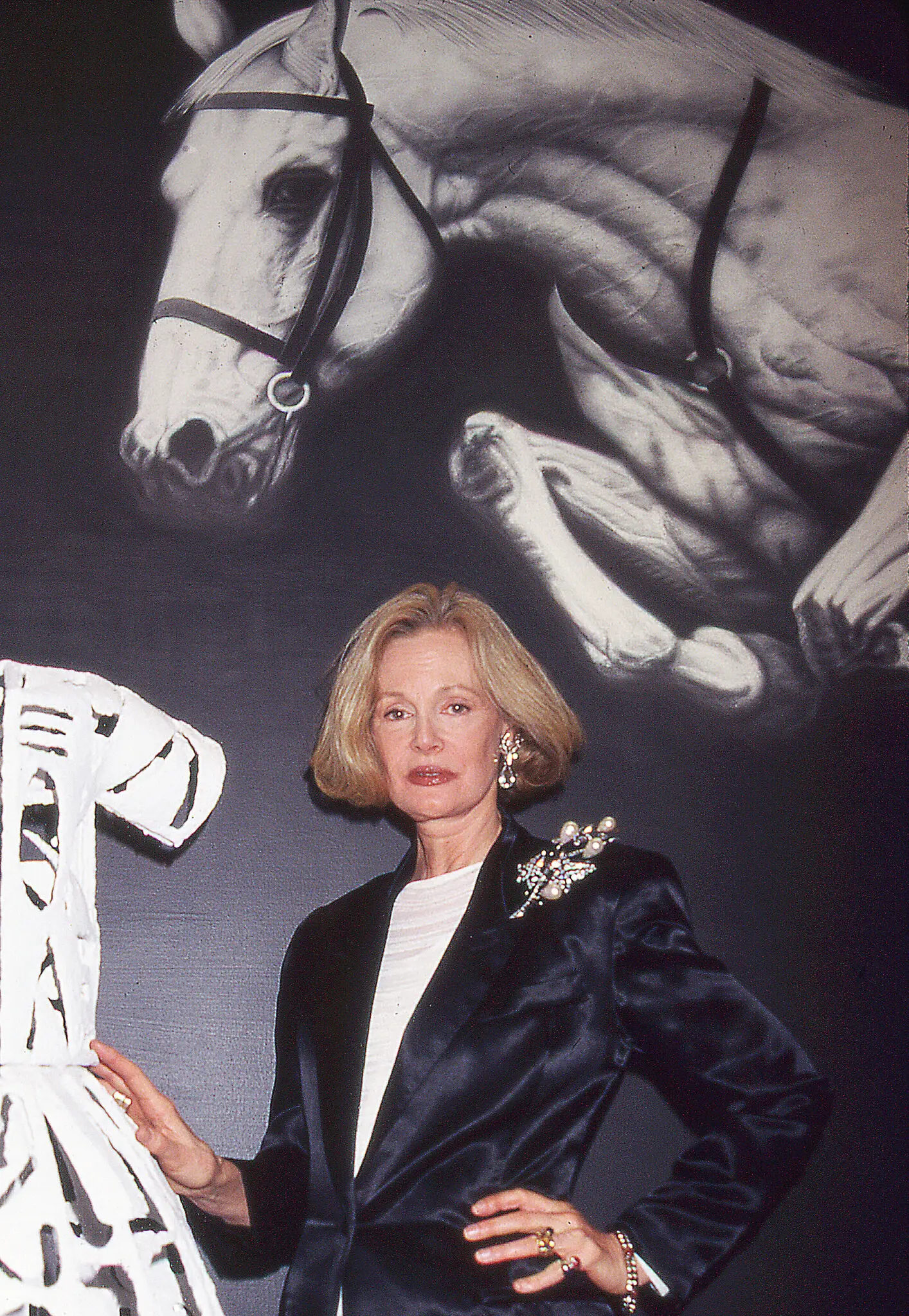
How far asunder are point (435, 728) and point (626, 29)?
1389mm

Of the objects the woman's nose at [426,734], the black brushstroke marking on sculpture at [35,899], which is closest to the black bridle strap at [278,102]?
the woman's nose at [426,734]

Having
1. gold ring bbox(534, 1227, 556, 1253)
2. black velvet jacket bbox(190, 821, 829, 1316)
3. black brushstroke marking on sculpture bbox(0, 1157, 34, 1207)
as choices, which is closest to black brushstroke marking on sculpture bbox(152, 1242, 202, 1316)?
black brushstroke marking on sculpture bbox(0, 1157, 34, 1207)

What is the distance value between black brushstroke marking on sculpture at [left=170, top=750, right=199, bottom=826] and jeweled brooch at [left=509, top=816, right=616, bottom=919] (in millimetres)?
458

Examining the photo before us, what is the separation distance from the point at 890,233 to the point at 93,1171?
2.07 m

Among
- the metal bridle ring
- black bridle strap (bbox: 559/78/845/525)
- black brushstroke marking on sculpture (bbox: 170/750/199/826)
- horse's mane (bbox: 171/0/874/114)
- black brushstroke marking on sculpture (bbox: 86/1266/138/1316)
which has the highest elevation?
horse's mane (bbox: 171/0/874/114)

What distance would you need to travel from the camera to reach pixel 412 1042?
166 centimetres

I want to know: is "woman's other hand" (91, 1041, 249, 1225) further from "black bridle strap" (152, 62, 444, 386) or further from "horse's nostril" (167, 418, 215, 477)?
"black bridle strap" (152, 62, 444, 386)

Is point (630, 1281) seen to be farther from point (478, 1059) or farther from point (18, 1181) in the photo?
point (18, 1181)

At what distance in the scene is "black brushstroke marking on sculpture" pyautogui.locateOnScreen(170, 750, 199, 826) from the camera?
5.22 feet

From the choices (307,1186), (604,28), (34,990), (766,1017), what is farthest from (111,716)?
(604,28)

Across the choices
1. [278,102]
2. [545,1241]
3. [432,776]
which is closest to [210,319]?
[278,102]

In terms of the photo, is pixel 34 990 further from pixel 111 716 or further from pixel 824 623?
pixel 824 623

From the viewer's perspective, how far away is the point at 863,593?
2266 millimetres

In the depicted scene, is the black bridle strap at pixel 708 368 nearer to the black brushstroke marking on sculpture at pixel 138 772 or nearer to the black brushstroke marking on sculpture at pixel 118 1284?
the black brushstroke marking on sculpture at pixel 138 772
